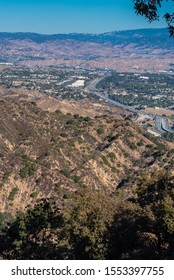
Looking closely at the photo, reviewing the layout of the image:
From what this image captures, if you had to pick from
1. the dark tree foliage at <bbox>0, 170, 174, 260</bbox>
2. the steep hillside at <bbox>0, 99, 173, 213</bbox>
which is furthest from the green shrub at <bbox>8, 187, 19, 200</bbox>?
the dark tree foliage at <bbox>0, 170, 174, 260</bbox>

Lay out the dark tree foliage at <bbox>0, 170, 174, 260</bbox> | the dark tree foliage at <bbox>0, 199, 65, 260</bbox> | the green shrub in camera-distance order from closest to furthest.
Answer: the dark tree foliage at <bbox>0, 170, 174, 260</bbox>
the dark tree foliage at <bbox>0, 199, 65, 260</bbox>
the green shrub

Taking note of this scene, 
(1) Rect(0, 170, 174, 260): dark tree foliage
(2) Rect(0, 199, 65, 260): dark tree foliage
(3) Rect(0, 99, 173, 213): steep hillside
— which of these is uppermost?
(1) Rect(0, 170, 174, 260): dark tree foliage

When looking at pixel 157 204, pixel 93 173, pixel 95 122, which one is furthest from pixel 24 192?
pixel 95 122

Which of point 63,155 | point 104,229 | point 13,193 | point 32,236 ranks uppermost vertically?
point 104,229

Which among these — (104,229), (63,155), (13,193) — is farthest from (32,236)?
(63,155)

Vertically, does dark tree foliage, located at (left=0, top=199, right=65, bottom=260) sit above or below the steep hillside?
above

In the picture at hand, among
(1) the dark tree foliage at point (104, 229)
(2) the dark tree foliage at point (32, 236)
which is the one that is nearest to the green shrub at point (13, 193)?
(2) the dark tree foliage at point (32, 236)

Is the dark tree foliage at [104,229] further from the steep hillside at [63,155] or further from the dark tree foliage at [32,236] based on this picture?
the steep hillside at [63,155]

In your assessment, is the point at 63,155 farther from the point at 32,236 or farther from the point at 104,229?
the point at 104,229

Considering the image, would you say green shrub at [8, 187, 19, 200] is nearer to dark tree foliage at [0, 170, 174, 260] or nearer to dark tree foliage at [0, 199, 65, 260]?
dark tree foliage at [0, 199, 65, 260]
